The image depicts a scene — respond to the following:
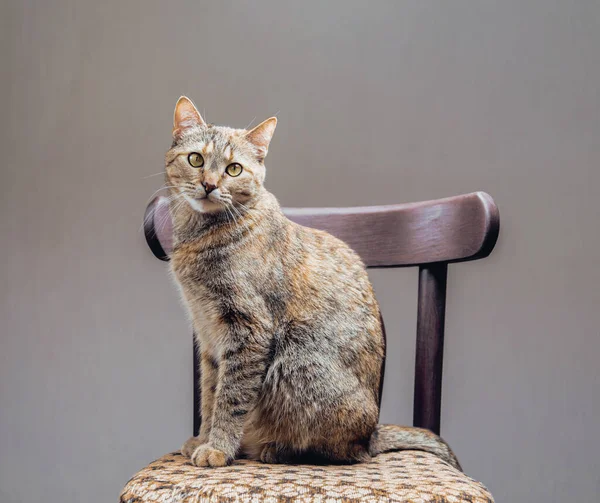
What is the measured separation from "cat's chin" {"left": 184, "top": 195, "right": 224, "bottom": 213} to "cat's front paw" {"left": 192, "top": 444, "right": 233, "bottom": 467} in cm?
36

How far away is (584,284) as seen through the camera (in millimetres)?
1929

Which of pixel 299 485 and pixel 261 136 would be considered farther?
pixel 261 136

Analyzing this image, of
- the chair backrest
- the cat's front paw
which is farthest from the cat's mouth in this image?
the cat's front paw

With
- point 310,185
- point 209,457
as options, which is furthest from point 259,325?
point 310,185

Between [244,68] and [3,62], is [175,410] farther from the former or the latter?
[3,62]

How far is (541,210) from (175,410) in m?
1.28

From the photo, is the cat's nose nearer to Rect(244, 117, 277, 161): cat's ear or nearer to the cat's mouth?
the cat's mouth

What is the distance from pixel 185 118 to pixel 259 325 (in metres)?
0.38

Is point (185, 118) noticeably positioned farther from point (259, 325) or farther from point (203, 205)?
point (259, 325)

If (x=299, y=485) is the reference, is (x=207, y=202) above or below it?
above

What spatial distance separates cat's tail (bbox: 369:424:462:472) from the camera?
1.10 meters

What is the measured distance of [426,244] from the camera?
49.6 inches

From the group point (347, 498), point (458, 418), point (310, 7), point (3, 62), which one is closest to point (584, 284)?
point (458, 418)

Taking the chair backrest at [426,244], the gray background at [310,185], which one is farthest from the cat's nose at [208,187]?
the gray background at [310,185]
